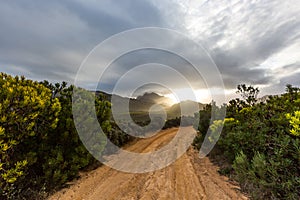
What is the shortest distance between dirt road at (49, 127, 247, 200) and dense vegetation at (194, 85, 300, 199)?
0.69m

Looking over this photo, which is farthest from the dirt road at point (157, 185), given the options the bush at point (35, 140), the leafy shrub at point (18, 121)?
the leafy shrub at point (18, 121)

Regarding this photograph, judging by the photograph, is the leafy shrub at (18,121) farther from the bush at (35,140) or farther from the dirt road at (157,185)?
the dirt road at (157,185)

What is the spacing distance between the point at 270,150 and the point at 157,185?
3.38 metres

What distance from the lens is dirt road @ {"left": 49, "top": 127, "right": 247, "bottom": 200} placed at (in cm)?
487

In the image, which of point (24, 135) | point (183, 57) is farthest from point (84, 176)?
point (183, 57)

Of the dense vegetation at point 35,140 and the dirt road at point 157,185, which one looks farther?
the dirt road at point 157,185

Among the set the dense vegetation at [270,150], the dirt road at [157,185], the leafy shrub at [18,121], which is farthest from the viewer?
the dirt road at [157,185]

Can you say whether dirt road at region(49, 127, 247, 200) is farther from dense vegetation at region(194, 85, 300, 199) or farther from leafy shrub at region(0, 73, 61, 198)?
leafy shrub at region(0, 73, 61, 198)

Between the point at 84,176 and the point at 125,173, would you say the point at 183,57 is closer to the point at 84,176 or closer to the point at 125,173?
the point at 125,173

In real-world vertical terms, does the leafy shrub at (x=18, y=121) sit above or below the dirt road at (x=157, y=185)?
above

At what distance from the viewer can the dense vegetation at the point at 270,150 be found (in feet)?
11.8

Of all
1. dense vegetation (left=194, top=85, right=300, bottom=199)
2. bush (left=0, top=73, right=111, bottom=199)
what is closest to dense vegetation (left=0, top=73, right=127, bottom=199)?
bush (left=0, top=73, right=111, bottom=199)

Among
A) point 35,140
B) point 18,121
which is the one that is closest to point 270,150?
point 18,121

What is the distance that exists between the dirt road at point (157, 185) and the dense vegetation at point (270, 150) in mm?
695
